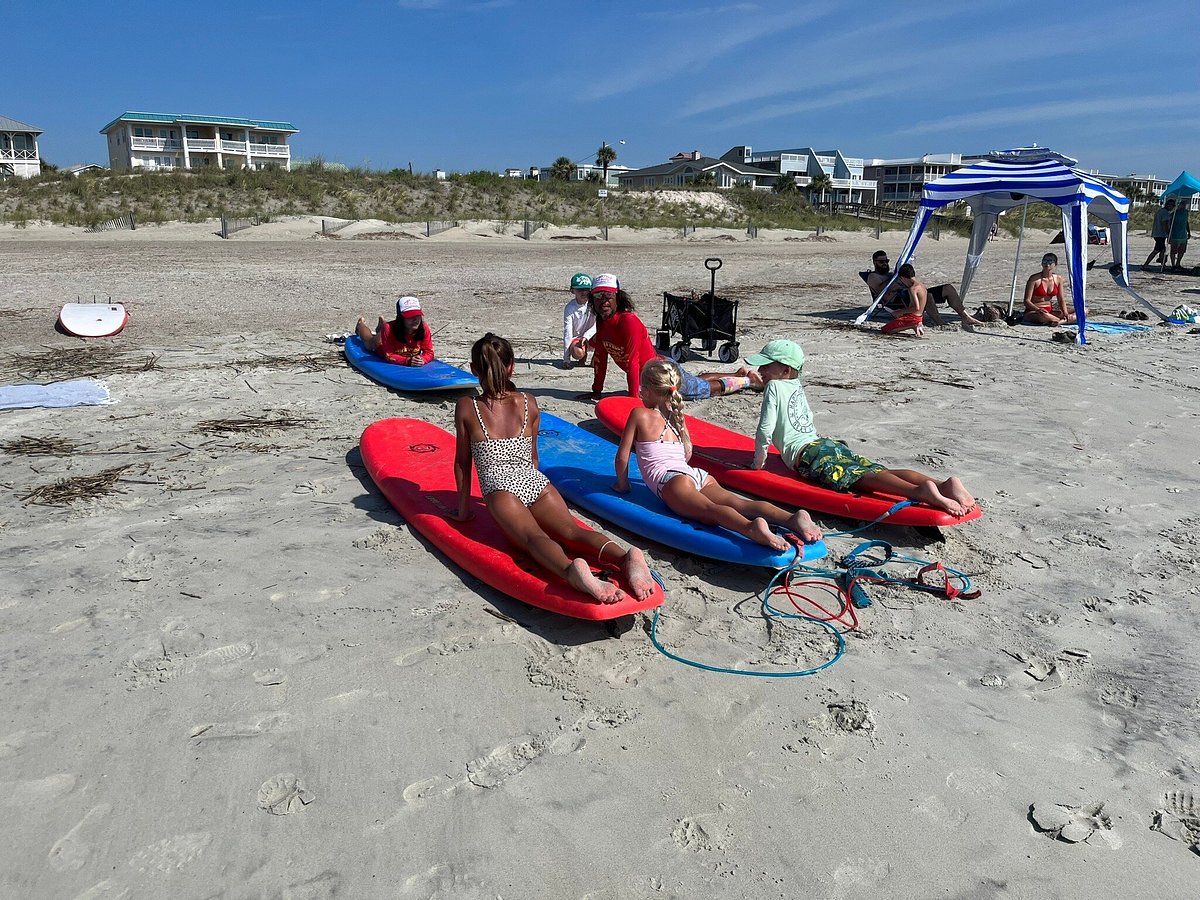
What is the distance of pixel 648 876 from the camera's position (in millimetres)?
2352

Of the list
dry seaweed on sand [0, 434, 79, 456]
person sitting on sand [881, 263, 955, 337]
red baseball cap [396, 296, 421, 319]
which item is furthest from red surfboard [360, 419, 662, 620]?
person sitting on sand [881, 263, 955, 337]

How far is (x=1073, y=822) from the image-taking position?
8.32 ft

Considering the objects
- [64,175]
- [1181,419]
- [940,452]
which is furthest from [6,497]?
[64,175]

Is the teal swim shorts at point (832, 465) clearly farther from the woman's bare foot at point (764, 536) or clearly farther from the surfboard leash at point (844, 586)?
the woman's bare foot at point (764, 536)

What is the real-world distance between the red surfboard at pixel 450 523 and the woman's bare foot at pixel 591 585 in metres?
0.03

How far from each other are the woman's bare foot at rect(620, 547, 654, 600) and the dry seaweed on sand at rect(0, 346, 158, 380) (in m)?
6.59

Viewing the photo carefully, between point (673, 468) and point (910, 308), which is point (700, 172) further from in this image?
point (673, 468)

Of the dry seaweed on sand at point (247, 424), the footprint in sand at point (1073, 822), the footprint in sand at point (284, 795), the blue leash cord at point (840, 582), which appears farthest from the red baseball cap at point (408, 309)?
the footprint in sand at point (1073, 822)

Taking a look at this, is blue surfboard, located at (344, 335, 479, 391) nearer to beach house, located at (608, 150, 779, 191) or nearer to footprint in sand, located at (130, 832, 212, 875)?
footprint in sand, located at (130, 832, 212, 875)

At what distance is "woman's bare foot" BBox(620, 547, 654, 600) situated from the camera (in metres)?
3.44

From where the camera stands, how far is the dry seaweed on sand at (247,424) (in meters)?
6.28

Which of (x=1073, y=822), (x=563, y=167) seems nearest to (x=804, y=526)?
(x=1073, y=822)

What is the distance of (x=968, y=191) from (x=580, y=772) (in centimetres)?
1117

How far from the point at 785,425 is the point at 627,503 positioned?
1.13 meters
